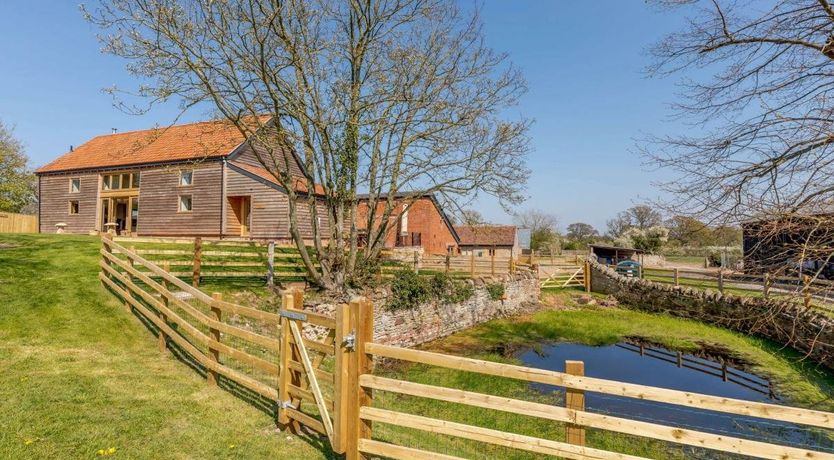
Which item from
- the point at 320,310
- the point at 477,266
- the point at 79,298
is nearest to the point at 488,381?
the point at 320,310

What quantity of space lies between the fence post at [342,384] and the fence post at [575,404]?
199 cm

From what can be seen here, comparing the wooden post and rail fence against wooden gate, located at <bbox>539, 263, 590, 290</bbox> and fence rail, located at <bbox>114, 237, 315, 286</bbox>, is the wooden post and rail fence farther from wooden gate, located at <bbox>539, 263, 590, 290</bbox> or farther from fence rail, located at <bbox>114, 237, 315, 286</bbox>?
wooden gate, located at <bbox>539, 263, 590, 290</bbox>

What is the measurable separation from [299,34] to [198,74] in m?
3.02

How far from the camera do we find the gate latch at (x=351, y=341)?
407 cm

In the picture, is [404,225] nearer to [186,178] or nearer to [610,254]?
[186,178]

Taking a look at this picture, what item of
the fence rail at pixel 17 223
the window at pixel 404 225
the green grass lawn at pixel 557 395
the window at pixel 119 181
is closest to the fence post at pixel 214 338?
the green grass lawn at pixel 557 395

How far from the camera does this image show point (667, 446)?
6.80 meters

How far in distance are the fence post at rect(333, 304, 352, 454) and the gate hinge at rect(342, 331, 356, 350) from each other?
0.04 ft

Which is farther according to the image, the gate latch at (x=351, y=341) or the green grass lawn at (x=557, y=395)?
the green grass lawn at (x=557, y=395)

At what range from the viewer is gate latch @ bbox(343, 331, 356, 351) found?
4074mm

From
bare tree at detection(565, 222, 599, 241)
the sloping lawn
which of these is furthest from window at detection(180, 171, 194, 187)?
bare tree at detection(565, 222, 599, 241)

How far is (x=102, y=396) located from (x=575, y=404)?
5780mm

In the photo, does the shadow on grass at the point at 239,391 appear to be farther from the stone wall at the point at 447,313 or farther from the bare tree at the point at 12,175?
the bare tree at the point at 12,175

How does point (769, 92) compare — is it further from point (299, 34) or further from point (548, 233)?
point (548, 233)
